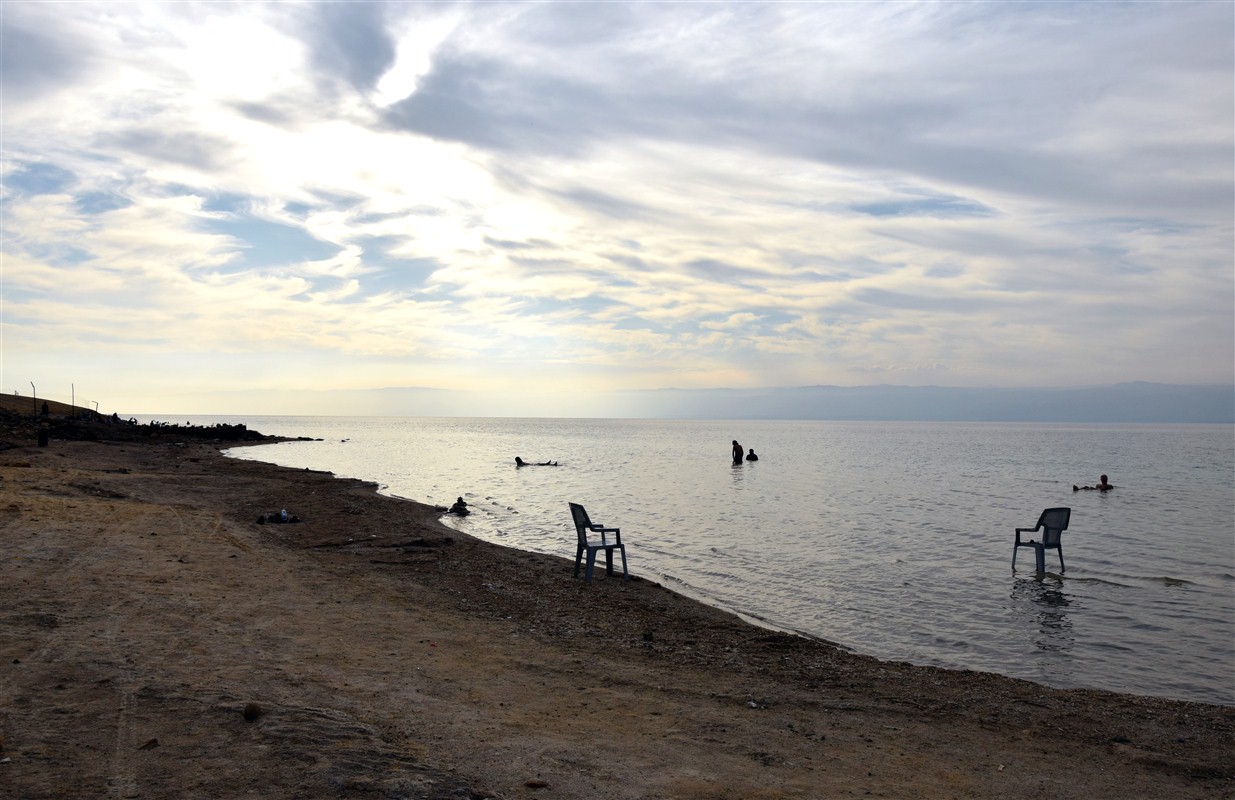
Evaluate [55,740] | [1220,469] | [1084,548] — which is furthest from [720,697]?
[1220,469]

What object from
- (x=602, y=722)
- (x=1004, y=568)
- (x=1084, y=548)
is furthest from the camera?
A: (x=1084, y=548)

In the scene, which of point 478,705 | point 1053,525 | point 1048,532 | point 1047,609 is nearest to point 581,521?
point 478,705

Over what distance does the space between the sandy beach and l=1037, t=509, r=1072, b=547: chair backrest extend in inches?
353

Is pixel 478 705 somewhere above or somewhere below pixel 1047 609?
above

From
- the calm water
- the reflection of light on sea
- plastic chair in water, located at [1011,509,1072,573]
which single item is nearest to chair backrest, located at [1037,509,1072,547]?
plastic chair in water, located at [1011,509,1072,573]

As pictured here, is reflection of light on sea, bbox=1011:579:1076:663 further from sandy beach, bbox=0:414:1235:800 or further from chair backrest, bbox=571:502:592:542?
chair backrest, bbox=571:502:592:542

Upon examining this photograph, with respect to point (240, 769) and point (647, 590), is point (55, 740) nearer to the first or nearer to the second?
point (240, 769)

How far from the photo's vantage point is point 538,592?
1203 cm

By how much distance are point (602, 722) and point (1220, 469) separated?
A: 6984 centimetres

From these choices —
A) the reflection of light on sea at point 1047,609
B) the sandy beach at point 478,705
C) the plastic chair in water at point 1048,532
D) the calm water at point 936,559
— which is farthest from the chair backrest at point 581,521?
the plastic chair in water at point 1048,532

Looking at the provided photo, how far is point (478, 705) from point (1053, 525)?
14665mm

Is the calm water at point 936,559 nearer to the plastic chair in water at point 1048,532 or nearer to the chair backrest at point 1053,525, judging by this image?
the plastic chair in water at point 1048,532

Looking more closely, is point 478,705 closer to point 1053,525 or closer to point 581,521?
point 581,521

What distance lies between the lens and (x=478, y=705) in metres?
6.39
